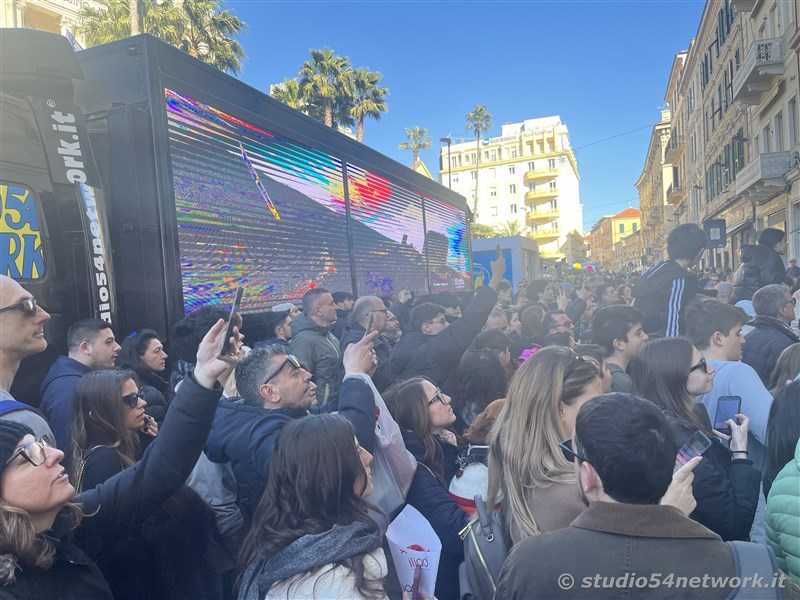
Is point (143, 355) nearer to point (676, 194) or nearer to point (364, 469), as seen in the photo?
point (364, 469)

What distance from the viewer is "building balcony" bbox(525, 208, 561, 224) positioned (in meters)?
69.8

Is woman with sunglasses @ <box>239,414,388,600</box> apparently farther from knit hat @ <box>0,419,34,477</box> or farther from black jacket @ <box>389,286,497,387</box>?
black jacket @ <box>389,286,497,387</box>

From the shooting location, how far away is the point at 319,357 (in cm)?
490

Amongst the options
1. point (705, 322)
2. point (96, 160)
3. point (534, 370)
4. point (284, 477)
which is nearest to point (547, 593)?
point (284, 477)

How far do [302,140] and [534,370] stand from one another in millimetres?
4380

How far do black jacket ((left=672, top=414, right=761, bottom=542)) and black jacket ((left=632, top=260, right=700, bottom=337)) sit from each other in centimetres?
225

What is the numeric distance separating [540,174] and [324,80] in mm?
48861

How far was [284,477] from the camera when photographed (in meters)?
2.02

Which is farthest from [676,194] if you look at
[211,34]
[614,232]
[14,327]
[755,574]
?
[614,232]

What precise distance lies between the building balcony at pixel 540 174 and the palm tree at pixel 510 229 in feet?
20.3

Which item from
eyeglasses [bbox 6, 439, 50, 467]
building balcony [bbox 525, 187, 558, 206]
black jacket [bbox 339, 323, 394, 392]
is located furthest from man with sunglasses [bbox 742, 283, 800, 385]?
building balcony [bbox 525, 187, 558, 206]

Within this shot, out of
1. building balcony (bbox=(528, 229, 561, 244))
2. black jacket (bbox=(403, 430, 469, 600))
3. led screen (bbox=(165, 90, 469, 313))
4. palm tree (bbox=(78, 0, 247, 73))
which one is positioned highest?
palm tree (bbox=(78, 0, 247, 73))

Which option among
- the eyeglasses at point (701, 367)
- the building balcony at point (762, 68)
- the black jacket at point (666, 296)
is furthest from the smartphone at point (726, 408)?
the building balcony at point (762, 68)

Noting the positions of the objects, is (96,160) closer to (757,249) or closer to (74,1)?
(757,249)
